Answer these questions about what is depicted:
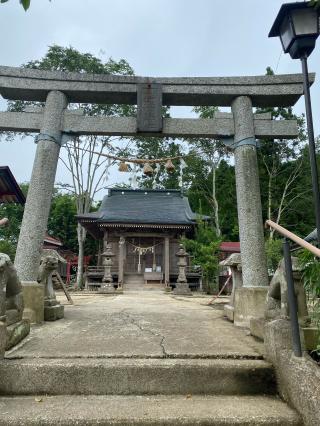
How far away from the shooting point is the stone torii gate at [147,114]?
4.84 meters

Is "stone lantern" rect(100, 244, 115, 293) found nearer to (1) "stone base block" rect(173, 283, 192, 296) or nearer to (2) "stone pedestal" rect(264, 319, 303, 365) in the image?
(1) "stone base block" rect(173, 283, 192, 296)

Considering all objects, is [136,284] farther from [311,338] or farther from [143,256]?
[311,338]

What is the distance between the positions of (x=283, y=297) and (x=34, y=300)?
120 inches

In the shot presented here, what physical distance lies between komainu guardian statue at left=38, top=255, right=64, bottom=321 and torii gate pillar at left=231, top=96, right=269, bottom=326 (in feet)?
8.16

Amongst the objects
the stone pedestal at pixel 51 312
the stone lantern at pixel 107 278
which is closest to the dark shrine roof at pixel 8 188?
the stone lantern at pixel 107 278

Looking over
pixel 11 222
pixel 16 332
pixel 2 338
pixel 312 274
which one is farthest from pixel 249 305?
pixel 11 222

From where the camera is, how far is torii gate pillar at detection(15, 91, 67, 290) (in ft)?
14.5

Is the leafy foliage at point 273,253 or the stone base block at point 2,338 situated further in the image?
the leafy foliage at point 273,253

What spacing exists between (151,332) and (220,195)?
22.1m

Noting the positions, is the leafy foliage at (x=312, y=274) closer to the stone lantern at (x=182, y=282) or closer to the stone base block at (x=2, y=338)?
the stone base block at (x=2, y=338)

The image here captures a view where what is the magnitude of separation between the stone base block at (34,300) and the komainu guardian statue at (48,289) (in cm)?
21

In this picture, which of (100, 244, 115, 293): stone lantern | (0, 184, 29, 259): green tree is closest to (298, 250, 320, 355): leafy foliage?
(100, 244, 115, 293): stone lantern

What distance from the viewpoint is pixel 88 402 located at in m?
2.21

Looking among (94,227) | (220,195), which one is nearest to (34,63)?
(94,227)
